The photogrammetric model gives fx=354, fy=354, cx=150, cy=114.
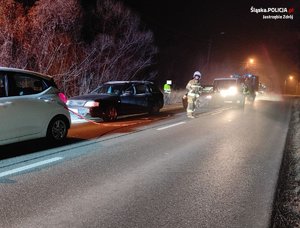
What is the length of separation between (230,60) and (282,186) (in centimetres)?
5255

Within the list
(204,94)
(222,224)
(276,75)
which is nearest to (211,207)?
(222,224)

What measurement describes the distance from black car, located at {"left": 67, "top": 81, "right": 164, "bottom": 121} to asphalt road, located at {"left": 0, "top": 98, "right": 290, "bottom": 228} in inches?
155

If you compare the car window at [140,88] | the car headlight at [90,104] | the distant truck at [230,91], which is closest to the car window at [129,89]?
the car window at [140,88]

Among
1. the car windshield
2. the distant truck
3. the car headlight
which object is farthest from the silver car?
the distant truck

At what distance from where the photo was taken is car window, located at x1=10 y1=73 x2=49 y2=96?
7199mm

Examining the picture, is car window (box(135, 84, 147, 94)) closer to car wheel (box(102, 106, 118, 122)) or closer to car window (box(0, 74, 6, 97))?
car wheel (box(102, 106, 118, 122))

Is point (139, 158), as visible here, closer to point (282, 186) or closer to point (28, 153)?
point (28, 153)

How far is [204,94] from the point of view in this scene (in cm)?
2288

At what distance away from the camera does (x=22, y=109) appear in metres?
7.22

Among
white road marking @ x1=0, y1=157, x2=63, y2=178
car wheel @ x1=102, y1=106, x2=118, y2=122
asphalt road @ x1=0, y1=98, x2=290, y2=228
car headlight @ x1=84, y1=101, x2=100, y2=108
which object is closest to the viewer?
asphalt road @ x1=0, y1=98, x2=290, y2=228

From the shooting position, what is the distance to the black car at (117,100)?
12.8 meters

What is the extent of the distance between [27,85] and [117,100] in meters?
5.97

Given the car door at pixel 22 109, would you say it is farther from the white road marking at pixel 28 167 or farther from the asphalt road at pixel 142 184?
the white road marking at pixel 28 167

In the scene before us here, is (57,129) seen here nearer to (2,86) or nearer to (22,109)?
(22,109)
